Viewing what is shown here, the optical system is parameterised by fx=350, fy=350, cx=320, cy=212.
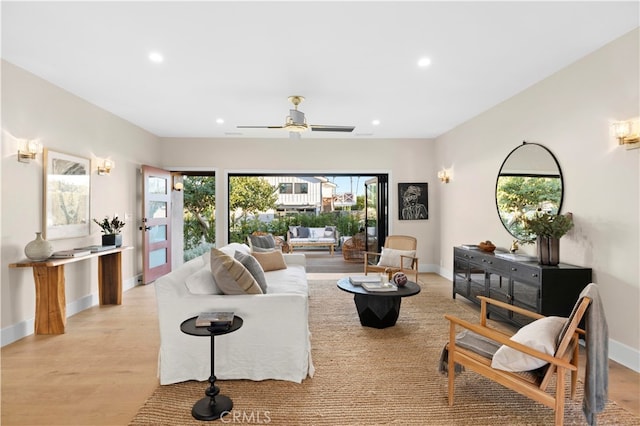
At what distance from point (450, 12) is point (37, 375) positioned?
4.22m

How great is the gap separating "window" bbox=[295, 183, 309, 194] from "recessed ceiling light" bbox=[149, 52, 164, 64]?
8.02 m

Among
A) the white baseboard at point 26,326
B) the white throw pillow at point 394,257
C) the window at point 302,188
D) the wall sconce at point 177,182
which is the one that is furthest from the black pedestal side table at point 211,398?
the window at point 302,188

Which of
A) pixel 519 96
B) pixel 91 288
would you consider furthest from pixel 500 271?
pixel 91 288

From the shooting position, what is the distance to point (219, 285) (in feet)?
8.93

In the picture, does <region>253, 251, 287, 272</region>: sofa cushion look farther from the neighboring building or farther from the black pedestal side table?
the neighboring building

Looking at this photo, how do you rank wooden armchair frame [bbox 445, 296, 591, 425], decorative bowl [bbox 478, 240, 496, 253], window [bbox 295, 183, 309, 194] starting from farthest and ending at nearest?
window [bbox 295, 183, 309, 194] < decorative bowl [bbox 478, 240, 496, 253] < wooden armchair frame [bbox 445, 296, 591, 425]

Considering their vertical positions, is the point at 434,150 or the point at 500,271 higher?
the point at 434,150

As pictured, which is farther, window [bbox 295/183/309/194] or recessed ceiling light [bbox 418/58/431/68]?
window [bbox 295/183/309/194]

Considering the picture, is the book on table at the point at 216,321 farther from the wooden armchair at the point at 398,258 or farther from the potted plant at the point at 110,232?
the wooden armchair at the point at 398,258

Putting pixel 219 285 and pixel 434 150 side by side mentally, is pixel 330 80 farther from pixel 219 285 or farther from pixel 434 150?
pixel 434 150

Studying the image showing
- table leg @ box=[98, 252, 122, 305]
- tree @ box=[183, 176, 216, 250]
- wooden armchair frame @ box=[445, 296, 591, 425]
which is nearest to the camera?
wooden armchair frame @ box=[445, 296, 591, 425]

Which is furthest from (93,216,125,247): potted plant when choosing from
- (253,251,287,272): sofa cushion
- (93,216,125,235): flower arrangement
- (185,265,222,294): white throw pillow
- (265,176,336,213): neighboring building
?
(265,176,336,213): neighboring building

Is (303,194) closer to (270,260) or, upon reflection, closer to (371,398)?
(270,260)

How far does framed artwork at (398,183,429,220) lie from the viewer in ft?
23.3
